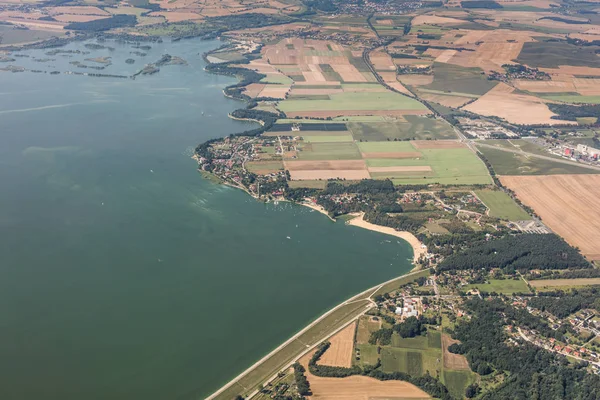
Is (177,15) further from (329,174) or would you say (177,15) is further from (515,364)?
(515,364)

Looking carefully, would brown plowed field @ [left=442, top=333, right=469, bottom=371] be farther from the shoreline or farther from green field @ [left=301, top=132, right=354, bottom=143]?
green field @ [left=301, top=132, right=354, bottom=143]

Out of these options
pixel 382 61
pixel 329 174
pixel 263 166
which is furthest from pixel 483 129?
pixel 382 61

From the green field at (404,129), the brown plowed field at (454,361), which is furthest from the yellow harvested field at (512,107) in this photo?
the brown plowed field at (454,361)

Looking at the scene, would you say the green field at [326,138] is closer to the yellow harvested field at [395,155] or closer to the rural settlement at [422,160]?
the rural settlement at [422,160]

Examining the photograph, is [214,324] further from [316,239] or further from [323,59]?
[323,59]

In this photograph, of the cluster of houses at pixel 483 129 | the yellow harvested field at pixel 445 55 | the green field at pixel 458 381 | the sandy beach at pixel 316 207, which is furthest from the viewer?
the yellow harvested field at pixel 445 55

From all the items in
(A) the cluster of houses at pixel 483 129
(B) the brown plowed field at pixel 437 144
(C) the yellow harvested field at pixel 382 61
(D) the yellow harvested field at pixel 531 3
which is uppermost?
(D) the yellow harvested field at pixel 531 3
